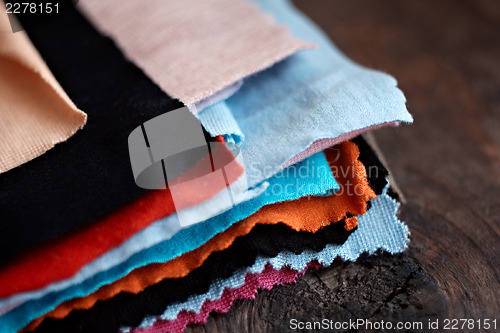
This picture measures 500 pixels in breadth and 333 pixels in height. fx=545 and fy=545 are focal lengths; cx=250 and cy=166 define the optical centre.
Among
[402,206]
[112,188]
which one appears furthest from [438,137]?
[112,188]

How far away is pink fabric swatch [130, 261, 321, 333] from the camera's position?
529 mm

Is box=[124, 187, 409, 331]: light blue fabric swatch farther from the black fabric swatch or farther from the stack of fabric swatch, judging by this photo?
the black fabric swatch

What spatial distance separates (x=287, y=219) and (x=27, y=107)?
29cm

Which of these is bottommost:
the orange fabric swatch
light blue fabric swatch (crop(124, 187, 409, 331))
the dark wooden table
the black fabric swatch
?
the dark wooden table

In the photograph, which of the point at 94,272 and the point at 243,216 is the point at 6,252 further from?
the point at 243,216

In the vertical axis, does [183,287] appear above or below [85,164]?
below

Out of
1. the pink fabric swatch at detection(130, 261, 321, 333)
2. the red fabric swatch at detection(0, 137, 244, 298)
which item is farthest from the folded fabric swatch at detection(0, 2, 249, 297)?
the pink fabric swatch at detection(130, 261, 321, 333)

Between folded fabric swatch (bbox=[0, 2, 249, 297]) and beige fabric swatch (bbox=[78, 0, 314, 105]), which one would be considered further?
beige fabric swatch (bbox=[78, 0, 314, 105])

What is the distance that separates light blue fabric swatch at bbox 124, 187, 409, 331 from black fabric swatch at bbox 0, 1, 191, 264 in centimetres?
13

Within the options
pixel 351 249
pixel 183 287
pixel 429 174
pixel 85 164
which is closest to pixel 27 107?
pixel 85 164

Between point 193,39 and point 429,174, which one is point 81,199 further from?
point 429,174

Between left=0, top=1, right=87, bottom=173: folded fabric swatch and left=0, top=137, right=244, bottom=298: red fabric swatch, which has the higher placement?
left=0, top=1, right=87, bottom=173: folded fabric swatch

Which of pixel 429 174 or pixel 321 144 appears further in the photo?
pixel 429 174

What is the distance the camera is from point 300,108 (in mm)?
570
